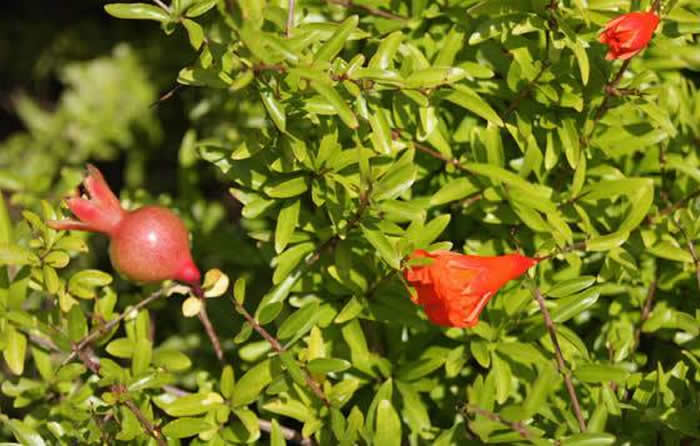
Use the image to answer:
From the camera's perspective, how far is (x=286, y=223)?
1019 mm

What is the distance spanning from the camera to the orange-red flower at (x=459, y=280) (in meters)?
0.91

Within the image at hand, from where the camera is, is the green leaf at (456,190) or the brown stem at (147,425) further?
the green leaf at (456,190)

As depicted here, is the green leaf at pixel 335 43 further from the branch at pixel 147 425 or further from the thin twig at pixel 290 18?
the branch at pixel 147 425

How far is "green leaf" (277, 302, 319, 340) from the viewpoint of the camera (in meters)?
1.02

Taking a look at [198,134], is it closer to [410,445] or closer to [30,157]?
[30,157]

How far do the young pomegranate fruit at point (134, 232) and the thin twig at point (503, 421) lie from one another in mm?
407

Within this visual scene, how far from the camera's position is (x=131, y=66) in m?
2.13

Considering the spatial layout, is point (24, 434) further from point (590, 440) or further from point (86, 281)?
point (590, 440)

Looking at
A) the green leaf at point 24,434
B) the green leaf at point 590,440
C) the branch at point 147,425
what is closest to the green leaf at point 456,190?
the green leaf at point 590,440

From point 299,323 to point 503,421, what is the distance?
0.27 metres

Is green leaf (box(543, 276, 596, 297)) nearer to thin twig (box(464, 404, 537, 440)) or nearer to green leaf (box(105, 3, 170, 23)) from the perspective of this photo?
thin twig (box(464, 404, 537, 440))

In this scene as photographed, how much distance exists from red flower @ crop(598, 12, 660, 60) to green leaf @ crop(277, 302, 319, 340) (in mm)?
466

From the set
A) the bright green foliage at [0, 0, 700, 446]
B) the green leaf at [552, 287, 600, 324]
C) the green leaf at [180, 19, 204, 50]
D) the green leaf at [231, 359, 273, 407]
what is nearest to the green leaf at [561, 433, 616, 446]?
the bright green foliage at [0, 0, 700, 446]

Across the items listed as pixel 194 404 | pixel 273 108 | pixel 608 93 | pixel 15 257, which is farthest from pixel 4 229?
pixel 608 93
